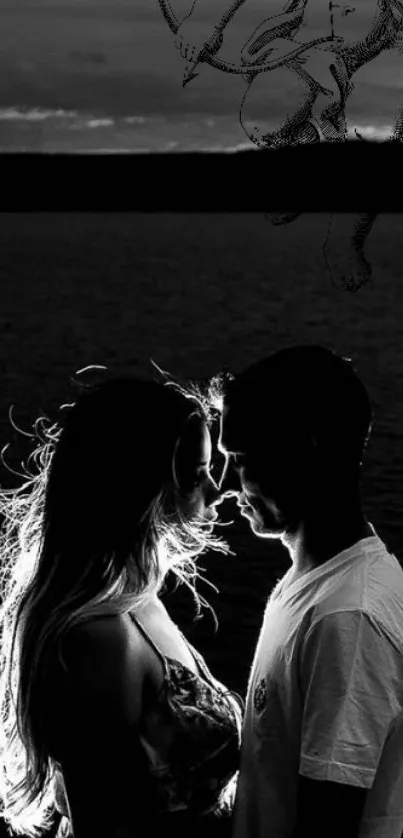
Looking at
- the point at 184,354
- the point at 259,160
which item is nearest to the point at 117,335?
the point at 184,354

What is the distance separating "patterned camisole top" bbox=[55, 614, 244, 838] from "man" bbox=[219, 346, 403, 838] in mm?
235

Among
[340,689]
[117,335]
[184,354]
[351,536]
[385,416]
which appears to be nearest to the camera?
[340,689]

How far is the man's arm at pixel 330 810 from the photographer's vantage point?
7.61 ft

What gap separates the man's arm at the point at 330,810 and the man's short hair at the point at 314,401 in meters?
0.72

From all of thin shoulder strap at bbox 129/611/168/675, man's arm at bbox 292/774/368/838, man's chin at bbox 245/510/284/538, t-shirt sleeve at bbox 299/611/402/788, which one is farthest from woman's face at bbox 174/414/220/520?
man's arm at bbox 292/774/368/838

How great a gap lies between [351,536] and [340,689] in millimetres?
414

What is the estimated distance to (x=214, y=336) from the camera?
50281mm

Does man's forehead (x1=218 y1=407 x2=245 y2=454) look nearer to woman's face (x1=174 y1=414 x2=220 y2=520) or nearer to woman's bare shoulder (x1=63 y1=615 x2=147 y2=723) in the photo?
woman's face (x1=174 y1=414 x2=220 y2=520)

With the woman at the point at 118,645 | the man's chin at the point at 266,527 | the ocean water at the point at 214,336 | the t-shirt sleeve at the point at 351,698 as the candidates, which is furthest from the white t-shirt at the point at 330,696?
the ocean water at the point at 214,336

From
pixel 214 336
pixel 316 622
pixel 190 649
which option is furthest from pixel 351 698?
pixel 214 336

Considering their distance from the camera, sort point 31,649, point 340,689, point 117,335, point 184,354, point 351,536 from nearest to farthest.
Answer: point 340,689, point 351,536, point 31,649, point 184,354, point 117,335

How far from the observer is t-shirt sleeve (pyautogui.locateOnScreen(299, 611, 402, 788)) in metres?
2.29

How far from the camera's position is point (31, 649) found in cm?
280

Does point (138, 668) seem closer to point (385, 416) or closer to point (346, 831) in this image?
point (346, 831)
